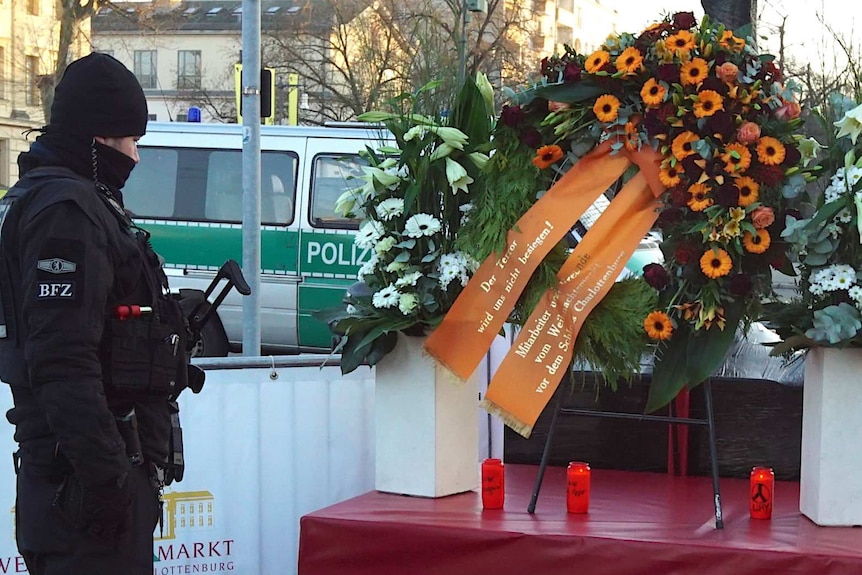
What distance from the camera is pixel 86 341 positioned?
2.67 metres

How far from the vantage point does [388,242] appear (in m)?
4.02

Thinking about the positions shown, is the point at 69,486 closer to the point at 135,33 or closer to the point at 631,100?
the point at 631,100

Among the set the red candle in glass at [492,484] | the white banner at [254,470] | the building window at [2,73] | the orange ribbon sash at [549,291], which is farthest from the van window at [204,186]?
the building window at [2,73]

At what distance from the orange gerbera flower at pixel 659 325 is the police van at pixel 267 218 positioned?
20.2 feet

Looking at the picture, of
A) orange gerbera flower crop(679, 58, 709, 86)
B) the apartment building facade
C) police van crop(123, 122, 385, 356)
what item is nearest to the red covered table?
orange gerbera flower crop(679, 58, 709, 86)

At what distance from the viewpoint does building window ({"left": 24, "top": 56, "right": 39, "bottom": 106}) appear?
36.8 meters

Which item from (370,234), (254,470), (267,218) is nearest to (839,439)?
(370,234)

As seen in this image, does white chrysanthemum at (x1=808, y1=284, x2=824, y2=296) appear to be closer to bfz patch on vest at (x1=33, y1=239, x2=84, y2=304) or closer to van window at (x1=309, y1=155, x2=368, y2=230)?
bfz patch on vest at (x1=33, y1=239, x2=84, y2=304)

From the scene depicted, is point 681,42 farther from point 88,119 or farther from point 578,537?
point 88,119

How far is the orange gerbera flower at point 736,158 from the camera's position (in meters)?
3.54

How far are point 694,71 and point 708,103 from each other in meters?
0.11

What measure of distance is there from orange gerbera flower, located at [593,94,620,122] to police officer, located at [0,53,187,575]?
1.48 metres

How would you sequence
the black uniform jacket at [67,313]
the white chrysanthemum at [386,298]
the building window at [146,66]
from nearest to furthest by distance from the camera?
the black uniform jacket at [67,313]
the white chrysanthemum at [386,298]
the building window at [146,66]

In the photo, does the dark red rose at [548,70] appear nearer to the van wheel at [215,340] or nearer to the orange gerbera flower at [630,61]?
the orange gerbera flower at [630,61]
